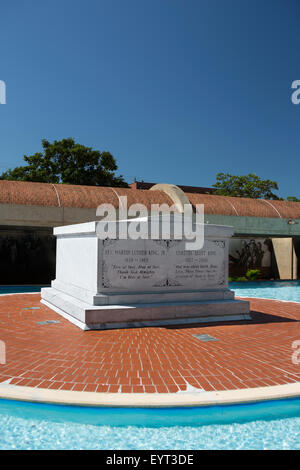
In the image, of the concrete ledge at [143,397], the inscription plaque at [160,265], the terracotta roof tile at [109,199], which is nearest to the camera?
the concrete ledge at [143,397]

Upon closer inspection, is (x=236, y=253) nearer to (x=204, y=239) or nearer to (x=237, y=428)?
(x=204, y=239)

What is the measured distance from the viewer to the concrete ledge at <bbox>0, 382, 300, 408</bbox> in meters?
3.88

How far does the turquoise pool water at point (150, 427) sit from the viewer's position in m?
3.33

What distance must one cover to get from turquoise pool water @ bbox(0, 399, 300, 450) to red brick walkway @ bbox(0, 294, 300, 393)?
38 cm

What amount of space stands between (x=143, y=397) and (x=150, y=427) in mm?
415

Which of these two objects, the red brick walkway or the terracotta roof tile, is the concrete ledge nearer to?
the red brick walkway

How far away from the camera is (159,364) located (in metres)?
5.08

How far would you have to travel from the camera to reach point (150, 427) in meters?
3.61

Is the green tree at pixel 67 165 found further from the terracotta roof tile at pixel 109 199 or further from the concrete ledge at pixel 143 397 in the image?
the concrete ledge at pixel 143 397

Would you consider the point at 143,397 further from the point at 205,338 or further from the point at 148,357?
the point at 205,338

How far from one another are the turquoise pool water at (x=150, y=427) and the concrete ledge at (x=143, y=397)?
66 millimetres

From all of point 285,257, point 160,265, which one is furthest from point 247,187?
point 160,265

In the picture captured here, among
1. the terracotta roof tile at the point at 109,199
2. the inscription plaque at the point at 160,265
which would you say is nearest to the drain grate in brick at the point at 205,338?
the inscription plaque at the point at 160,265
